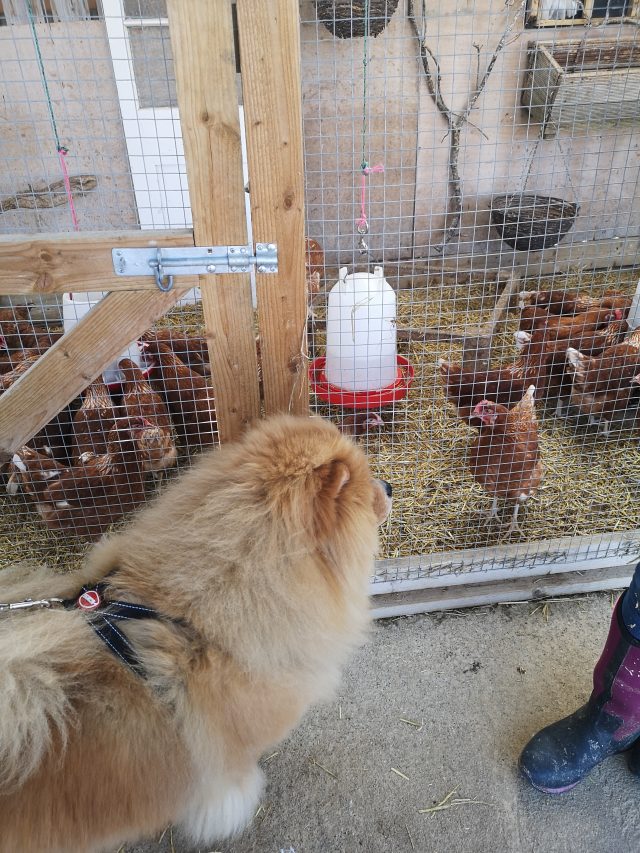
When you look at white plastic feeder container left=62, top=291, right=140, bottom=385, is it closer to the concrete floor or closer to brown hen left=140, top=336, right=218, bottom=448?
brown hen left=140, top=336, right=218, bottom=448

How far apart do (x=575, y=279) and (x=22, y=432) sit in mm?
5460

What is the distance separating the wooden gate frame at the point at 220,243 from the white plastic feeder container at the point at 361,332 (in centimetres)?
148

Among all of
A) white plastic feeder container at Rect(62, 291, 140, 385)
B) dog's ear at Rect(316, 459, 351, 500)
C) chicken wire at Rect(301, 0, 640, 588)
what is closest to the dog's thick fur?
dog's ear at Rect(316, 459, 351, 500)

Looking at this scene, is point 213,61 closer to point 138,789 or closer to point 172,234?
Answer: point 172,234

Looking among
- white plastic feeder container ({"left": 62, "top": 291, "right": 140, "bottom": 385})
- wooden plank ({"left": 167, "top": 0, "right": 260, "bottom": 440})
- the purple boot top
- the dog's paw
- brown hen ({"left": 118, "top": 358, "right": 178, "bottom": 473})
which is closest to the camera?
wooden plank ({"left": 167, "top": 0, "right": 260, "bottom": 440})

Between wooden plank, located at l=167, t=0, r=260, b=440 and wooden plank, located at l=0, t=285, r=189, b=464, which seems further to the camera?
wooden plank, located at l=0, t=285, r=189, b=464

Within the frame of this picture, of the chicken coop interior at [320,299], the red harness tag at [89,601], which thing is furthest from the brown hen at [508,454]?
the red harness tag at [89,601]

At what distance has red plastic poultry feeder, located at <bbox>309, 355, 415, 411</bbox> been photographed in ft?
11.1

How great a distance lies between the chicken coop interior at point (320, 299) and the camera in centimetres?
161

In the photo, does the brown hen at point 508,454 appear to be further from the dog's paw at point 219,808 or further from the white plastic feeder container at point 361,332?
the dog's paw at point 219,808

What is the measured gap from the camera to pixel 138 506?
10.1 ft

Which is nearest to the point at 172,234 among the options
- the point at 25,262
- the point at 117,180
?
the point at 25,262

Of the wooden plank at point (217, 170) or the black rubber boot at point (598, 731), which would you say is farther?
the black rubber boot at point (598, 731)

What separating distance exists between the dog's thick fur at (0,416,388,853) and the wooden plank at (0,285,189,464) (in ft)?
1.60
